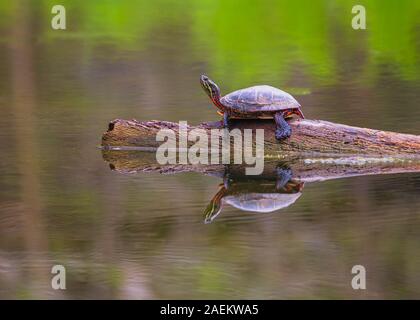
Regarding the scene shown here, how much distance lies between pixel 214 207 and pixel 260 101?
→ 1.44 m

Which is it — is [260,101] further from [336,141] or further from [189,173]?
[189,173]

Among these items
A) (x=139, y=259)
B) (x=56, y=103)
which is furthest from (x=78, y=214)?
(x=56, y=103)

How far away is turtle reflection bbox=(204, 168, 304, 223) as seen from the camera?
676cm

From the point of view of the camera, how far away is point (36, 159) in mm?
8453

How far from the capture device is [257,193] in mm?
7129

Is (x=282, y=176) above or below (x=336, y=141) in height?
below

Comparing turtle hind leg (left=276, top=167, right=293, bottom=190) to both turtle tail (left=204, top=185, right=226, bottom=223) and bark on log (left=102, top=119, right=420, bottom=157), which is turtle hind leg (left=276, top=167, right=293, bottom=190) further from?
turtle tail (left=204, top=185, right=226, bottom=223)

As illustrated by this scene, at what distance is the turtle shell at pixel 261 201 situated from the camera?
6.73 m

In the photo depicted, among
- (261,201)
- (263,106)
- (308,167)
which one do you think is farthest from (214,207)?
(263,106)

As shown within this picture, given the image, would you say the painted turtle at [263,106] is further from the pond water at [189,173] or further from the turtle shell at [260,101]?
the pond water at [189,173]

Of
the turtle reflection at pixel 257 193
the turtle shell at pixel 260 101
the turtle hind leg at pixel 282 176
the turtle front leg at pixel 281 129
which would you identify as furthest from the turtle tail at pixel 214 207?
the turtle shell at pixel 260 101

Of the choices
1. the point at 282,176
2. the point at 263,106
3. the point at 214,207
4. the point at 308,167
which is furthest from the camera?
the point at 263,106

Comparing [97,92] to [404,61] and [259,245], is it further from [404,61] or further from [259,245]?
[259,245]
